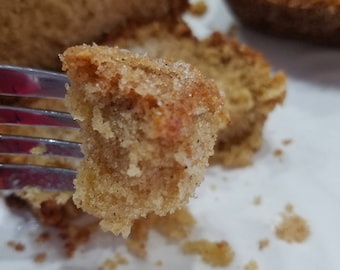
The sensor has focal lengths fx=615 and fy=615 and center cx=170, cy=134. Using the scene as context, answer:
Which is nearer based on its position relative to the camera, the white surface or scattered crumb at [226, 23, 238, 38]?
the white surface

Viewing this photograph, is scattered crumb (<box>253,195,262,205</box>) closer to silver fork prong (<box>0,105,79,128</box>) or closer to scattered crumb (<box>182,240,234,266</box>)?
scattered crumb (<box>182,240,234,266</box>)

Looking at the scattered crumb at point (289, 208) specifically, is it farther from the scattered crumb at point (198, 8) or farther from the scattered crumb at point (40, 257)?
the scattered crumb at point (198, 8)

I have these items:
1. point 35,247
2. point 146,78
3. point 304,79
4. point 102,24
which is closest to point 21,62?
point 102,24

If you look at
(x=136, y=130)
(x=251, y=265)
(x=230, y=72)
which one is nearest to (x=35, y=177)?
(x=136, y=130)

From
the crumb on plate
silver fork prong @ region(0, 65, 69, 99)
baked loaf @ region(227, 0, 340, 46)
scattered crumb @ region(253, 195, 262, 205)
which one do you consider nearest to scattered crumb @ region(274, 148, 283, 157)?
scattered crumb @ region(253, 195, 262, 205)

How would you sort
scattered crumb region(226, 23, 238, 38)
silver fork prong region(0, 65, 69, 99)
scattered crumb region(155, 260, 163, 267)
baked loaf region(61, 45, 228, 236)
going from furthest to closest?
scattered crumb region(226, 23, 238, 38) → scattered crumb region(155, 260, 163, 267) → silver fork prong region(0, 65, 69, 99) → baked loaf region(61, 45, 228, 236)

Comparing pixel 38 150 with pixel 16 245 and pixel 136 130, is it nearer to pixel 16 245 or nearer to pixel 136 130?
pixel 16 245
